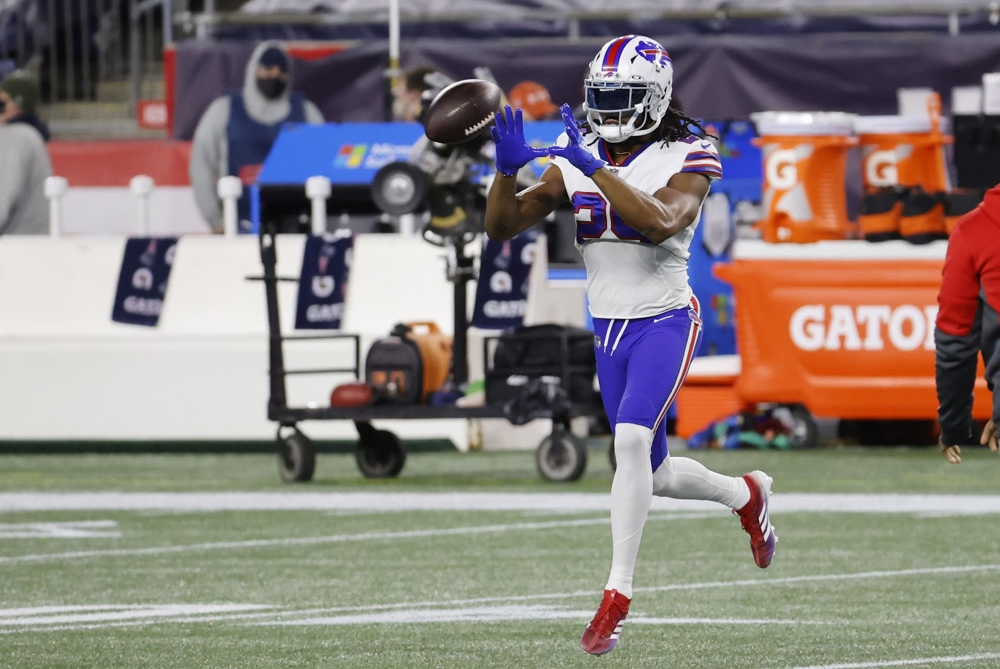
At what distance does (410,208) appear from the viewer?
13914 mm

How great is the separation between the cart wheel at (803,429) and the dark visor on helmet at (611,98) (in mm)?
8718

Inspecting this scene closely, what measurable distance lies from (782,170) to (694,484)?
846 centimetres

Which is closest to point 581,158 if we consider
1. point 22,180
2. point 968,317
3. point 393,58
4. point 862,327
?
point 968,317

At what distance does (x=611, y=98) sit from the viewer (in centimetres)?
711

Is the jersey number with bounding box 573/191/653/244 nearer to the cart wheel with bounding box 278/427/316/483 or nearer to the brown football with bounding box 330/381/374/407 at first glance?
the brown football with bounding box 330/381/374/407

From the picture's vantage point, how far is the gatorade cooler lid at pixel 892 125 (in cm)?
1548

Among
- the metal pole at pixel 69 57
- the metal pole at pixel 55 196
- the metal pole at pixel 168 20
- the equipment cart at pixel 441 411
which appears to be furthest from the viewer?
the metal pole at pixel 69 57

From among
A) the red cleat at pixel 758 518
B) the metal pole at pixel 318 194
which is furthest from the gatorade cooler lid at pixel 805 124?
the red cleat at pixel 758 518

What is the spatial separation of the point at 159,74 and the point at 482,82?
1627 centimetres

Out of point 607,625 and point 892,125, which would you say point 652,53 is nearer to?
point 607,625

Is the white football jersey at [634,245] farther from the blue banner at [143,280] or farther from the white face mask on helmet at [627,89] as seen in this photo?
the blue banner at [143,280]

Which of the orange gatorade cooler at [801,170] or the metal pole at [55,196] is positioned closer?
the orange gatorade cooler at [801,170]

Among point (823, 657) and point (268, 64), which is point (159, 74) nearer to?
point (268, 64)

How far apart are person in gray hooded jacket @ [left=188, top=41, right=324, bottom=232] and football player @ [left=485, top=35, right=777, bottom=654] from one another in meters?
11.3
